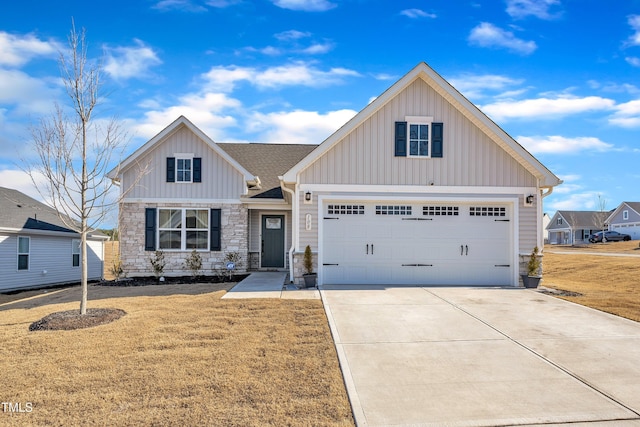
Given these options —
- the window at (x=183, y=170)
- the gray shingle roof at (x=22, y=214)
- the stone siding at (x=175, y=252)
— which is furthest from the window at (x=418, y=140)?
the gray shingle roof at (x=22, y=214)

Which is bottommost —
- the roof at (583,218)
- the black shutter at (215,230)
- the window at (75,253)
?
the window at (75,253)

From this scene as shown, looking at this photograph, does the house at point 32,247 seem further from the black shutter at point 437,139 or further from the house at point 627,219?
the house at point 627,219

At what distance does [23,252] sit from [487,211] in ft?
57.0

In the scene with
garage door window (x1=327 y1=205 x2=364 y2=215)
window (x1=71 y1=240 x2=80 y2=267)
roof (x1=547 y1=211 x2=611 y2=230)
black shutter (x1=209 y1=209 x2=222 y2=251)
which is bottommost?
window (x1=71 y1=240 x2=80 y2=267)

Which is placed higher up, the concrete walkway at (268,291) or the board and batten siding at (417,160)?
the board and batten siding at (417,160)

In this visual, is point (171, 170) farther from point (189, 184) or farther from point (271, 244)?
point (271, 244)

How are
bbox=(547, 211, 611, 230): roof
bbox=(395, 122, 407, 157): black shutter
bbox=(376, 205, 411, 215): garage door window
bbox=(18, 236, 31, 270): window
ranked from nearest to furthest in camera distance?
bbox=(395, 122, 407, 157): black shutter < bbox=(376, 205, 411, 215): garage door window < bbox=(18, 236, 31, 270): window < bbox=(547, 211, 611, 230): roof

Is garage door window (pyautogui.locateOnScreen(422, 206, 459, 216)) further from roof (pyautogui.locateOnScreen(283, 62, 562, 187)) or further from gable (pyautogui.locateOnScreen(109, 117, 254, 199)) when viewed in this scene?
gable (pyautogui.locateOnScreen(109, 117, 254, 199))

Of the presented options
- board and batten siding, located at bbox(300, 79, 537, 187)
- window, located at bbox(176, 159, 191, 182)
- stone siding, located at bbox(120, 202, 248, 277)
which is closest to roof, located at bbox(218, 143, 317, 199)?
stone siding, located at bbox(120, 202, 248, 277)

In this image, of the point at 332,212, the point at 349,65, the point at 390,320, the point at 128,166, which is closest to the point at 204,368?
the point at 390,320

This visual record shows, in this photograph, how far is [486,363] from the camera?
5418 mm

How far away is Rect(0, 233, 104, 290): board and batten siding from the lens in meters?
15.7

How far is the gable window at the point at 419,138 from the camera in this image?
1191cm

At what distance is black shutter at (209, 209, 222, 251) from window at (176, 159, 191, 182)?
1602mm
